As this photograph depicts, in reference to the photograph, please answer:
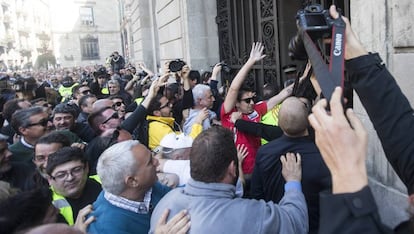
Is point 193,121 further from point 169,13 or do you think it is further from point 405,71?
point 169,13

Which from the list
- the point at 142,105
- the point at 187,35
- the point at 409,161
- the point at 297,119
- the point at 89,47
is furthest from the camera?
the point at 89,47

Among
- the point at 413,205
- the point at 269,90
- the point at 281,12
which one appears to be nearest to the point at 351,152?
the point at 413,205

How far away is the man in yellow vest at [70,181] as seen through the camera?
256cm

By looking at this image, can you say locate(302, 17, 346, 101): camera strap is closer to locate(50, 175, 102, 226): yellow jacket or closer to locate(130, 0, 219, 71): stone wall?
locate(50, 175, 102, 226): yellow jacket

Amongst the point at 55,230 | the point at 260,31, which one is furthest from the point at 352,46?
the point at 260,31

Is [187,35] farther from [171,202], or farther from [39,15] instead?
[39,15]

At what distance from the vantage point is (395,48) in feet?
10.4

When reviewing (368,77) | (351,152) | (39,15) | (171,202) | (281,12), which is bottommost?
(171,202)

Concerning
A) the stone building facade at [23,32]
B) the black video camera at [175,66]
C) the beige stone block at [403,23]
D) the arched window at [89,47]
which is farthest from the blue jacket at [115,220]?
the arched window at [89,47]

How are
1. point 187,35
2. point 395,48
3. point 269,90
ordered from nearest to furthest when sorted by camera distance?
point 395,48, point 269,90, point 187,35

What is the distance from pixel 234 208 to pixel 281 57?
475cm

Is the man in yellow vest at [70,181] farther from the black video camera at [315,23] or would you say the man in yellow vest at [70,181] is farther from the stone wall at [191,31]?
the stone wall at [191,31]

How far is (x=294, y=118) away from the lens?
2.57 m

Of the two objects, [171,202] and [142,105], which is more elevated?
[142,105]
